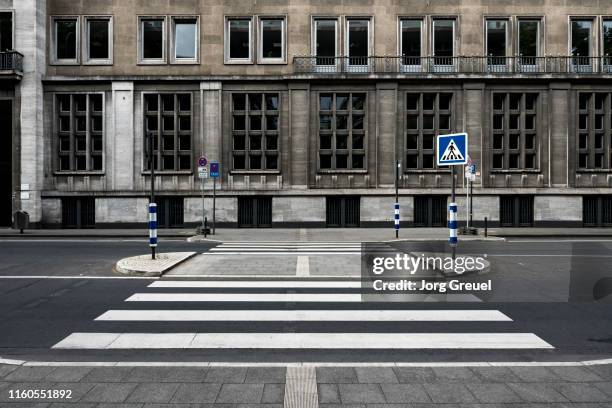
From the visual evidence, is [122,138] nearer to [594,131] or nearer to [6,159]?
[6,159]

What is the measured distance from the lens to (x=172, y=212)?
26.7 m

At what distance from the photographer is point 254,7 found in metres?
26.8

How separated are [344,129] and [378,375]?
23354 mm

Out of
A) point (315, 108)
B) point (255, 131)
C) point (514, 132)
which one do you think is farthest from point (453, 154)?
point (514, 132)

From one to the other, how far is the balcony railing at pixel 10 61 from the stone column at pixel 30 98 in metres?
0.36

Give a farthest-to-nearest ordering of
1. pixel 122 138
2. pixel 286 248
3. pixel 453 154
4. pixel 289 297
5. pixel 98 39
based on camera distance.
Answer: pixel 98 39 → pixel 122 138 → pixel 286 248 → pixel 453 154 → pixel 289 297

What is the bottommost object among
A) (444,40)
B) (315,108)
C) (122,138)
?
(122,138)

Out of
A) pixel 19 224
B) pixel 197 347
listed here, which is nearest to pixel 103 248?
pixel 19 224

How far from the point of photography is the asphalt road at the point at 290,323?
17.4 ft

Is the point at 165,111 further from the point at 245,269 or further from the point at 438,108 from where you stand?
the point at 245,269

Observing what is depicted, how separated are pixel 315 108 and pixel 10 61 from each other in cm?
1719

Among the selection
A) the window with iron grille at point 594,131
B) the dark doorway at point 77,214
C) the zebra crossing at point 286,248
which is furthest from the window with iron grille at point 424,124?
the dark doorway at point 77,214

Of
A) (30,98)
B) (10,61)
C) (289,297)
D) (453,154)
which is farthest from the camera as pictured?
(30,98)

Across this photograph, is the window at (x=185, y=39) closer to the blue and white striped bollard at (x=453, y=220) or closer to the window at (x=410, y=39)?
the window at (x=410, y=39)
